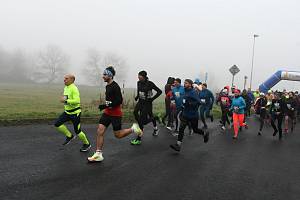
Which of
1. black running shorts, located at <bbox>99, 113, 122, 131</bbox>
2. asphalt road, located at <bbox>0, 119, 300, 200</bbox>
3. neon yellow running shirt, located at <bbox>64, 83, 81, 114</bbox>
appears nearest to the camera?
asphalt road, located at <bbox>0, 119, 300, 200</bbox>

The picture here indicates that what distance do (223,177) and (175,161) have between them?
1.31 m

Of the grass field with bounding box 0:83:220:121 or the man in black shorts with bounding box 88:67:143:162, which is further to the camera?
the grass field with bounding box 0:83:220:121

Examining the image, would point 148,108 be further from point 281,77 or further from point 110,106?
point 281,77

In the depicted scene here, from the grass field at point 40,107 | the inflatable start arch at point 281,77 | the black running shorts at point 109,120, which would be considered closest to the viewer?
the black running shorts at point 109,120

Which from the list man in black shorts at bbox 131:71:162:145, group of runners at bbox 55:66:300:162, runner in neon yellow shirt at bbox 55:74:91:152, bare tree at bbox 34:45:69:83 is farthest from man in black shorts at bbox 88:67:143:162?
bare tree at bbox 34:45:69:83

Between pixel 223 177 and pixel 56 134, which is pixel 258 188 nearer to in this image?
pixel 223 177

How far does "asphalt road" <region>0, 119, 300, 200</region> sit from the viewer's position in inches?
202

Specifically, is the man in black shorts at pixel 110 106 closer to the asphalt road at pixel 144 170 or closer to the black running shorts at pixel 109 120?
the black running shorts at pixel 109 120

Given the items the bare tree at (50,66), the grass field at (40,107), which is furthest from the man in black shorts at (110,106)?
the bare tree at (50,66)

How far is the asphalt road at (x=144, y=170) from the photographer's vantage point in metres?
5.13

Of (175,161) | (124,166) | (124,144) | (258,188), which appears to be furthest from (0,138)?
(258,188)

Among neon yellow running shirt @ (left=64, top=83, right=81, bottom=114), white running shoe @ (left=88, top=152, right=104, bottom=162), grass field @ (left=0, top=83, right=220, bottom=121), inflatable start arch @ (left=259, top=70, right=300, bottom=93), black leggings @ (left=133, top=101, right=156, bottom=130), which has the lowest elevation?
grass field @ (left=0, top=83, right=220, bottom=121)

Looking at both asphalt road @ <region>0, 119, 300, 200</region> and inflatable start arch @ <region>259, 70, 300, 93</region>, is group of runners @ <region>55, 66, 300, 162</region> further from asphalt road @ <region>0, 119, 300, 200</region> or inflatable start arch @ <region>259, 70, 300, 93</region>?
inflatable start arch @ <region>259, 70, 300, 93</region>

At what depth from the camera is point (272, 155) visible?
28.8 feet
